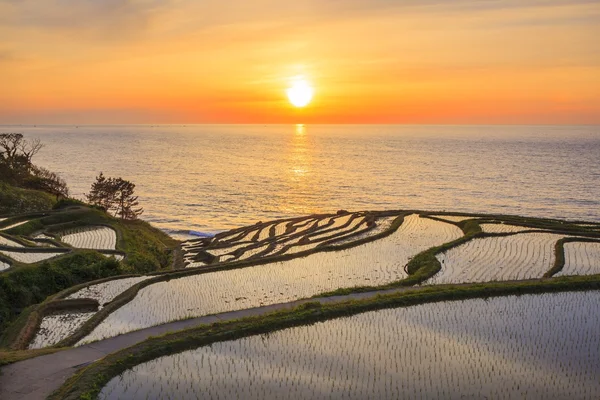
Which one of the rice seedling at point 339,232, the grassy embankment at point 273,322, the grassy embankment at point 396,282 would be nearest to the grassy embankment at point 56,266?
the grassy embankment at point 396,282

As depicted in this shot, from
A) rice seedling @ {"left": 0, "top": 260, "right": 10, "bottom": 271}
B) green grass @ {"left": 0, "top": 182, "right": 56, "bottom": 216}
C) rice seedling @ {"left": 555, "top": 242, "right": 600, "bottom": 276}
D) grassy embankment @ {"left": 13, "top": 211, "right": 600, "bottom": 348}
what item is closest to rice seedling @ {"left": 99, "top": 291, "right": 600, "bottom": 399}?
grassy embankment @ {"left": 13, "top": 211, "right": 600, "bottom": 348}

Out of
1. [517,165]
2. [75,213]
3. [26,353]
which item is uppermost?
[517,165]

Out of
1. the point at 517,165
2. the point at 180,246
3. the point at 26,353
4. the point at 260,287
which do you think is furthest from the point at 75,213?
the point at 517,165

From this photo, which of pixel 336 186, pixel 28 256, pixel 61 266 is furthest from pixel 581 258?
pixel 336 186

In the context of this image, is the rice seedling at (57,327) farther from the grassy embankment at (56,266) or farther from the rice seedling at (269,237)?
the rice seedling at (269,237)

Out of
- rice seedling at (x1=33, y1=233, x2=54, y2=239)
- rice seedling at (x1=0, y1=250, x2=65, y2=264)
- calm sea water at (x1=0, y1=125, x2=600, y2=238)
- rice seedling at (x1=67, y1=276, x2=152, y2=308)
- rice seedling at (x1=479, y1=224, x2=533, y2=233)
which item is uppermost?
calm sea water at (x1=0, y1=125, x2=600, y2=238)

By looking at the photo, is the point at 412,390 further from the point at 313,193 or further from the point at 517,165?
the point at 517,165

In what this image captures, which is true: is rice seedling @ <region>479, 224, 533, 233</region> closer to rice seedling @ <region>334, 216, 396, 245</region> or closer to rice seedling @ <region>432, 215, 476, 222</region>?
rice seedling @ <region>432, 215, 476, 222</region>
